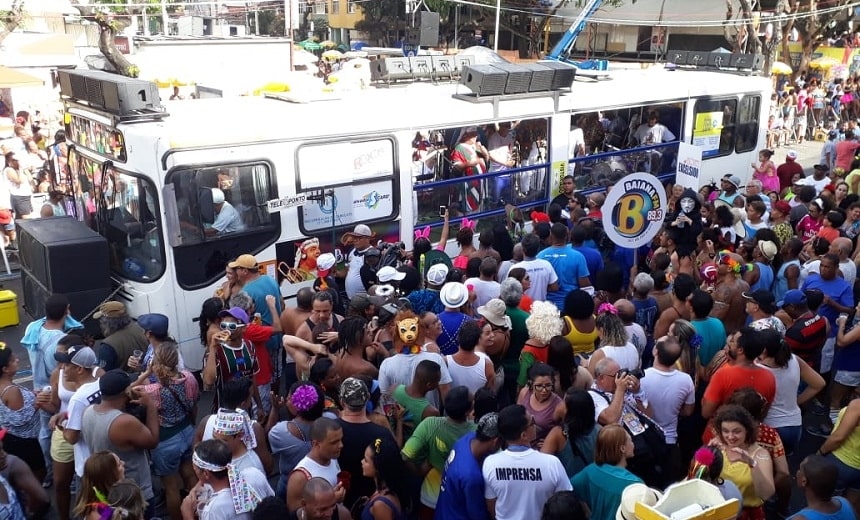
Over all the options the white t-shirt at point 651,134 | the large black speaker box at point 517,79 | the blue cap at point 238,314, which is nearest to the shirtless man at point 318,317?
the blue cap at point 238,314

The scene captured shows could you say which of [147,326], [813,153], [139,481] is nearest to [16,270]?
[147,326]

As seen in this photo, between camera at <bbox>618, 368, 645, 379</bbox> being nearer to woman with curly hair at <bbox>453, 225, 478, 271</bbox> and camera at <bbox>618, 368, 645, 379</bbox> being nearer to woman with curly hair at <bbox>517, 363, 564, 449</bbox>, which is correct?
woman with curly hair at <bbox>517, 363, 564, 449</bbox>

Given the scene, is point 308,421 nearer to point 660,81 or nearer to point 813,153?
point 660,81

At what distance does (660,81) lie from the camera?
37.0 ft

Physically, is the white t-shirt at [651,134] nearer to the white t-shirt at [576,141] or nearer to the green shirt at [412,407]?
the white t-shirt at [576,141]

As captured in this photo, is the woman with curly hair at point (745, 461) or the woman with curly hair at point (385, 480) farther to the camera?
the woman with curly hair at point (745, 461)

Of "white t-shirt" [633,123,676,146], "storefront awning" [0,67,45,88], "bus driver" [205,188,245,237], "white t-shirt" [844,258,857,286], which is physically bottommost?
"white t-shirt" [844,258,857,286]

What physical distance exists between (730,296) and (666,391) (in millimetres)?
Result: 1861

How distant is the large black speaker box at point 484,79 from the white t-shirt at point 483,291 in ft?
10.4

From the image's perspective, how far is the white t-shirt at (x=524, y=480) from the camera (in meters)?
3.67

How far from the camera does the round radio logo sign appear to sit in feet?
22.8

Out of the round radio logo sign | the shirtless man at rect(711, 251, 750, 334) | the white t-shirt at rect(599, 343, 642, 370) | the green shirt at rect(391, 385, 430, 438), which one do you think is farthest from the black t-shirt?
the round radio logo sign

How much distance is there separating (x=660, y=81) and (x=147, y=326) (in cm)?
876

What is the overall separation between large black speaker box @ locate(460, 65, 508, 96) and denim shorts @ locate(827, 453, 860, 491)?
5396 mm
